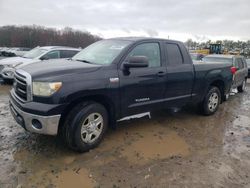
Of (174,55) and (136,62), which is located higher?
(174,55)

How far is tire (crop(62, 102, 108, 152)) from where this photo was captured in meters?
3.58

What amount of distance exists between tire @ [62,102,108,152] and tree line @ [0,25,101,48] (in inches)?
Result: 2188

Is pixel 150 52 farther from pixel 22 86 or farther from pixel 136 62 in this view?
pixel 22 86

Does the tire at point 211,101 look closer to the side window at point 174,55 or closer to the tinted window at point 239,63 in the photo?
the side window at point 174,55

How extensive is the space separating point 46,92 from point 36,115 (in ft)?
→ 1.15

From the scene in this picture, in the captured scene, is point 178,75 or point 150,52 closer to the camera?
point 150,52

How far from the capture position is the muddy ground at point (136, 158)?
10.4 feet

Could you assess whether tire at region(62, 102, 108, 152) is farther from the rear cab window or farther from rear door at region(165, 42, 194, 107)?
the rear cab window

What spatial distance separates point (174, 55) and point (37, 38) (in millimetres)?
59739

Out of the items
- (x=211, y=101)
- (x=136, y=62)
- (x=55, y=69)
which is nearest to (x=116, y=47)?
(x=136, y=62)

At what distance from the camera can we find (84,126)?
3.74m

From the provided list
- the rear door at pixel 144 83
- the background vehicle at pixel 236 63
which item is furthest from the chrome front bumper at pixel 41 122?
the background vehicle at pixel 236 63

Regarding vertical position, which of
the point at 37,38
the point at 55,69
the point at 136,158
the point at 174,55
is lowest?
the point at 136,158

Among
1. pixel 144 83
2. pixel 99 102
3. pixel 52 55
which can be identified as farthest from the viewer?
pixel 52 55
